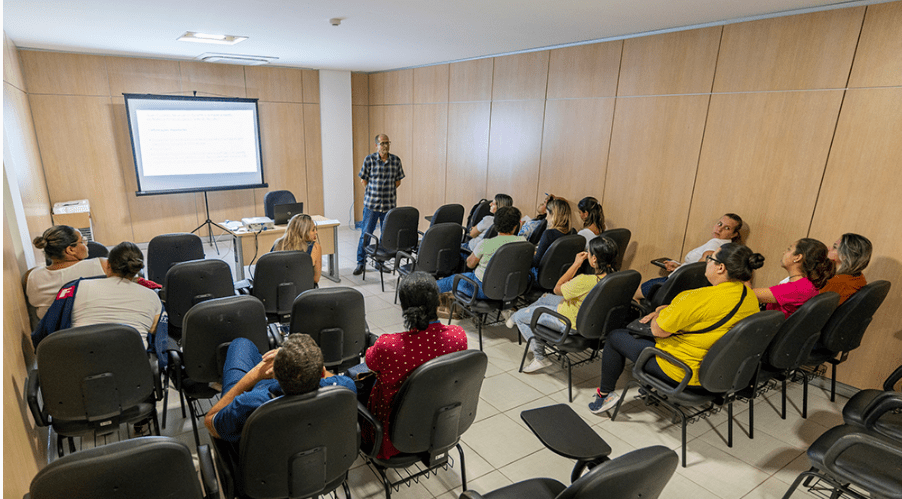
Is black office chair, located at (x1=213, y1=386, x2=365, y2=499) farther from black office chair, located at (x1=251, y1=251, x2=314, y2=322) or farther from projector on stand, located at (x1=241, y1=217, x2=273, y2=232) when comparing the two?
projector on stand, located at (x1=241, y1=217, x2=273, y2=232)

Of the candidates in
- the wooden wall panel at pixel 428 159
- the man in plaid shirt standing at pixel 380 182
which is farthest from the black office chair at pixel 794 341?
the wooden wall panel at pixel 428 159

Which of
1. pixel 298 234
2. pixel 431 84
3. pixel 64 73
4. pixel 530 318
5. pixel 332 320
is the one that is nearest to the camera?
pixel 332 320

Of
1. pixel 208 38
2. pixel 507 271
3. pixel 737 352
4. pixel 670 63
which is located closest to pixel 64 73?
pixel 208 38

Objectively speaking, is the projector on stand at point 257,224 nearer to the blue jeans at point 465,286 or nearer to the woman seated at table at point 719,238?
the blue jeans at point 465,286

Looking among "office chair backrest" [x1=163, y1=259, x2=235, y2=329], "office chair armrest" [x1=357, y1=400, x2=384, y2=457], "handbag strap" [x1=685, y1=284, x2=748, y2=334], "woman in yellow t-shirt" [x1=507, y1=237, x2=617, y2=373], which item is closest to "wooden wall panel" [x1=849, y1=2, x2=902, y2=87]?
"handbag strap" [x1=685, y1=284, x2=748, y2=334]

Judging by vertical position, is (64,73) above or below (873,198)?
above

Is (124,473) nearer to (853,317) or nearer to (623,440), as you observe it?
(623,440)

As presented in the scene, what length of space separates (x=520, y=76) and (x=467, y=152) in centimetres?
142

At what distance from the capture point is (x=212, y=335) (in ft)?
8.47

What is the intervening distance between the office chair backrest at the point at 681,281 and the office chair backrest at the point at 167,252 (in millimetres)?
3830

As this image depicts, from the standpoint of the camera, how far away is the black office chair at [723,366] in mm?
2502

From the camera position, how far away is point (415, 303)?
2.21 m

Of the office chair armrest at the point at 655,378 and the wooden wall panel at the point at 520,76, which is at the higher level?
the wooden wall panel at the point at 520,76

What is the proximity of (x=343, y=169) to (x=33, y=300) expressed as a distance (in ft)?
20.5
